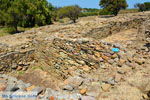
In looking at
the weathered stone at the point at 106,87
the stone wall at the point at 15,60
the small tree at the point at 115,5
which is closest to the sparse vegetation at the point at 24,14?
the small tree at the point at 115,5

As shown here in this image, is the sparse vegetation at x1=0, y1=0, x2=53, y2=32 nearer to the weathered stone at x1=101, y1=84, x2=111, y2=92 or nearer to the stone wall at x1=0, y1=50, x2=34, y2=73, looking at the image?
the stone wall at x1=0, y1=50, x2=34, y2=73

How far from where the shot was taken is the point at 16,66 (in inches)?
249

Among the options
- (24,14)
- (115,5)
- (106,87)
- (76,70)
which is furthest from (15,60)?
(115,5)

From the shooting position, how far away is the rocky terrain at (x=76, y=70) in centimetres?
345

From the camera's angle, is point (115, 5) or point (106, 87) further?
point (115, 5)

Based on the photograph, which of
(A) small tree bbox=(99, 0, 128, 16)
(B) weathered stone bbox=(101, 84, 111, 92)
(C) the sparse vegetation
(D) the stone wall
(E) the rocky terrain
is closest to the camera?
(E) the rocky terrain

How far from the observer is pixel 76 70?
595 centimetres

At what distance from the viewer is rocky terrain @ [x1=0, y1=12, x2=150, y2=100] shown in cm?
345

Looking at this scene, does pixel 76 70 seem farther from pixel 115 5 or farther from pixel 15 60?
pixel 115 5

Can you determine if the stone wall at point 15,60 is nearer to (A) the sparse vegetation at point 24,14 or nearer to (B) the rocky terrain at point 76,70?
(B) the rocky terrain at point 76,70

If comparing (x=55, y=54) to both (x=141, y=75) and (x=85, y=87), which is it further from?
(x=141, y=75)

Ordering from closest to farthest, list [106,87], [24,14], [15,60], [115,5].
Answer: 1. [106,87]
2. [15,60]
3. [24,14]
4. [115,5]

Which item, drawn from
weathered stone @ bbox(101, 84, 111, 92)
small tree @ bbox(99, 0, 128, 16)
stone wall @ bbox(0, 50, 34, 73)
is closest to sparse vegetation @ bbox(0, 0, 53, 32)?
small tree @ bbox(99, 0, 128, 16)

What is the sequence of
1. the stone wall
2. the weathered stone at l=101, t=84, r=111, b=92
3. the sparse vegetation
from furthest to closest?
1. the sparse vegetation
2. the stone wall
3. the weathered stone at l=101, t=84, r=111, b=92
